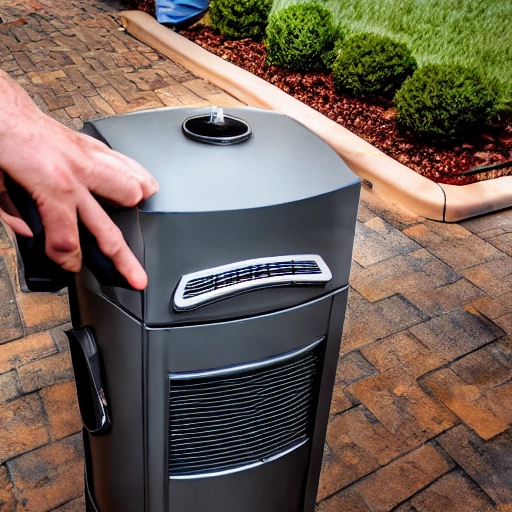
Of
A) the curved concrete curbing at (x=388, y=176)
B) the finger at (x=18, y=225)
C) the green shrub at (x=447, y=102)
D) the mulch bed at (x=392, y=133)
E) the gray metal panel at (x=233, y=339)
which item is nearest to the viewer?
the finger at (x=18, y=225)

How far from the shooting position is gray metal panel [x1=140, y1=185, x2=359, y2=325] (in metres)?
1.48

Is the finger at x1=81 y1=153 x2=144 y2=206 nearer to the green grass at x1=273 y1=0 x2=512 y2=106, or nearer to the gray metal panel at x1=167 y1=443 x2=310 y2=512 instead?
the gray metal panel at x1=167 y1=443 x2=310 y2=512

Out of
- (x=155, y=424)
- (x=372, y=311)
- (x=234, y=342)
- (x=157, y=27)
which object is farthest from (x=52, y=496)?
(x=157, y=27)

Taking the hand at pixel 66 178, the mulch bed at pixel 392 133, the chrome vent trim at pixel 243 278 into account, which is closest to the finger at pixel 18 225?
the hand at pixel 66 178

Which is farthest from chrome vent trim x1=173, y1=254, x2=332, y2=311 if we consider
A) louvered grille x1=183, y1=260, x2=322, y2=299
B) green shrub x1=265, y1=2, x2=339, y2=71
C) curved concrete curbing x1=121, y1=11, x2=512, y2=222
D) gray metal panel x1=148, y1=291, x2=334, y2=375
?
green shrub x1=265, y1=2, x2=339, y2=71

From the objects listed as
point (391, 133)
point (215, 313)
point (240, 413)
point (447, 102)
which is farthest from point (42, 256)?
point (391, 133)

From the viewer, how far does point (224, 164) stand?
164 cm

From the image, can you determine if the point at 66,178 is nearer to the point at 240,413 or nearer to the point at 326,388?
the point at 240,413

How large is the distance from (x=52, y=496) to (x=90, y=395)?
0.95 meters

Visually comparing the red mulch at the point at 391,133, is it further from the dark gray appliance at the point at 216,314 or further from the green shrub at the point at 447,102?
the dark gray appliance at the point at 216,314

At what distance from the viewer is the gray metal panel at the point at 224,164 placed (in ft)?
4.97

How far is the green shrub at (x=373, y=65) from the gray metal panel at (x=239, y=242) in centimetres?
440

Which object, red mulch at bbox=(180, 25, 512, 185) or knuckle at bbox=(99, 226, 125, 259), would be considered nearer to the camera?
knuckle at bbox=(99, 226, 125, 259)

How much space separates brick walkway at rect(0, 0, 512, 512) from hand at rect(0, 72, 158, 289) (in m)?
1.52
